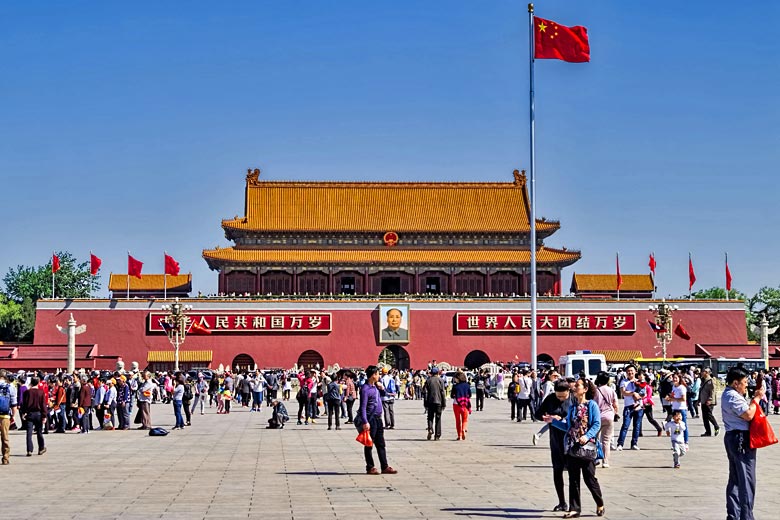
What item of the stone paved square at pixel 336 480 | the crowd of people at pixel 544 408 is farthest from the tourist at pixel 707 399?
the stone paved square at pixel 336 480

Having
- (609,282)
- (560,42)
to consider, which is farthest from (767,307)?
(560,42)

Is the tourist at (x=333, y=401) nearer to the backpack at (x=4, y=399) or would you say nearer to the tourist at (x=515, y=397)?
the tourist at (x=515, y=397)

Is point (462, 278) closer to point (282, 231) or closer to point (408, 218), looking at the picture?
point (408, 218)

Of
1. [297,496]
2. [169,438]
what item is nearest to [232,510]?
[297,496]

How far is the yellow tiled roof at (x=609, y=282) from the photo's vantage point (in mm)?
74875

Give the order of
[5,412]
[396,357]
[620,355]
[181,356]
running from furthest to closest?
[396,357] < [620,355] < [181,356] < [5,412]

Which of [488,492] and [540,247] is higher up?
[540,247]

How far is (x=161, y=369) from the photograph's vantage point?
62000 millimetres

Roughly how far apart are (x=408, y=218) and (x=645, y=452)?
5059 cm

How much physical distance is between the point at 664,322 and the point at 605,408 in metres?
43.8

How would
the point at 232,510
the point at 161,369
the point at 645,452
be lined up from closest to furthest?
the point at 232,510, the point at 645,452, the point at 161,369

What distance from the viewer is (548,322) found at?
64.0 metres

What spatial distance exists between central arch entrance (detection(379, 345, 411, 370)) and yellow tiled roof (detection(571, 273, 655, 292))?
15.9m

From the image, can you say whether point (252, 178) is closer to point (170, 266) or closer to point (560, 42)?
point (170, 266)
